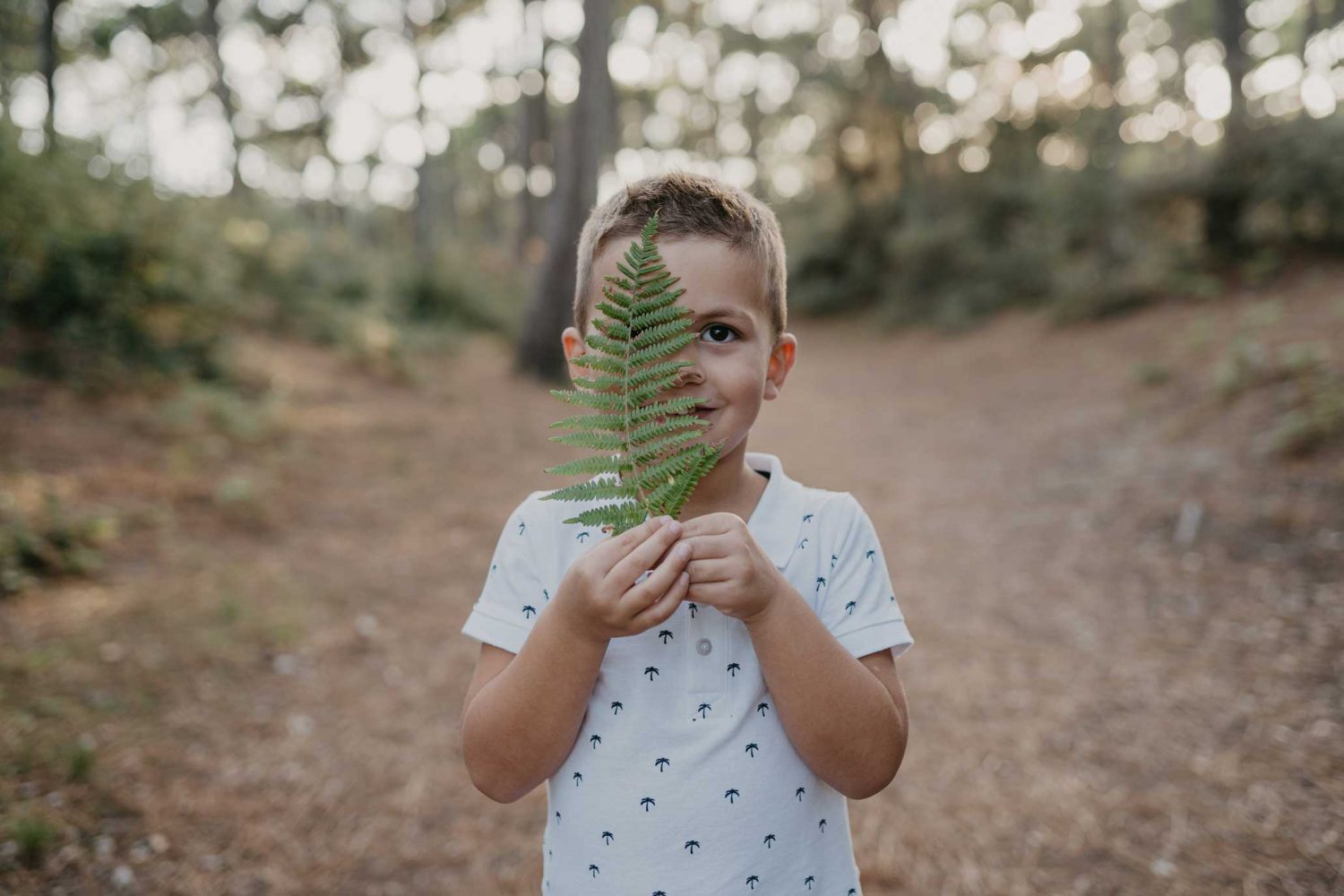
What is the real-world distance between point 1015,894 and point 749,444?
777cm

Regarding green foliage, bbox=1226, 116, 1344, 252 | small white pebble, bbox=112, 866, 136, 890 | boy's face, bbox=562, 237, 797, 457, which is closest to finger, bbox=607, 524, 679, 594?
boy's face, bbox=562, 237, 797, 457

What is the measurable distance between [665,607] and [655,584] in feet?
0.16

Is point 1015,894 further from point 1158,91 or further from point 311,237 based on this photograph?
point 1158,91

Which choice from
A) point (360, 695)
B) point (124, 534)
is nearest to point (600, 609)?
point (360, 695)

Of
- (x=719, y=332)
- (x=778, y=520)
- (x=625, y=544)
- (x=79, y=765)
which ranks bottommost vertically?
(x=79, y=765)

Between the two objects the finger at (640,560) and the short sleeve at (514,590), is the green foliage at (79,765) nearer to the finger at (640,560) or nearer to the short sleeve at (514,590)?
the short sleeve at (514,590)

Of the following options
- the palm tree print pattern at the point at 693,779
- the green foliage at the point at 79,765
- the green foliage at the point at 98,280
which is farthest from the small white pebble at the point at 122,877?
the green foliage at the point at 98,280

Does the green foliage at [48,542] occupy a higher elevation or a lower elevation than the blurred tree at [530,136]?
Answer: lower

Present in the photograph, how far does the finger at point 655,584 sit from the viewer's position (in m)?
1.35

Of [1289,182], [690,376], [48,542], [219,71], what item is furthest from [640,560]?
[219,71]

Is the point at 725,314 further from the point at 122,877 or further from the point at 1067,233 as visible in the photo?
the point at 1067,233

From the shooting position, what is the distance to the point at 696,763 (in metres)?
1.63

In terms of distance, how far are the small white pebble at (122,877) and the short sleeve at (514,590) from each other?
221 centimetres

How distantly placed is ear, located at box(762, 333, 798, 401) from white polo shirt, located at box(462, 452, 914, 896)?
32 cm
